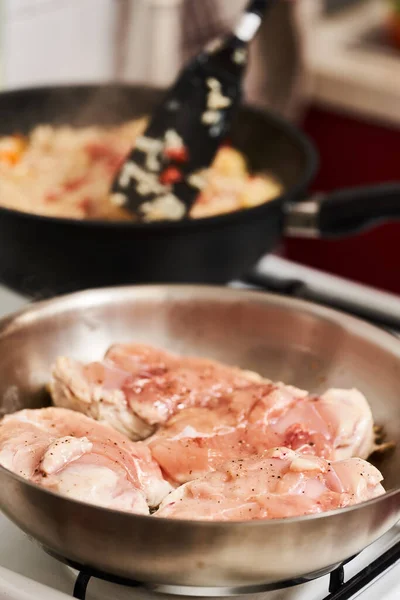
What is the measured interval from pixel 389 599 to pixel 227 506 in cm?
18

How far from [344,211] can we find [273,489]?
0.60m

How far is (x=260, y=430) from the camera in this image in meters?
0.81

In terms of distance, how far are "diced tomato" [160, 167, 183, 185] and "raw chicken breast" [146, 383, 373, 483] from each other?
1.52ft

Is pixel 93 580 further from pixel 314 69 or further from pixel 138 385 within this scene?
pixel 314 69

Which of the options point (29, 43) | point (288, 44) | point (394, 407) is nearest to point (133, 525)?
point (394, 407)

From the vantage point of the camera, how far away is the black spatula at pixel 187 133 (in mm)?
1224

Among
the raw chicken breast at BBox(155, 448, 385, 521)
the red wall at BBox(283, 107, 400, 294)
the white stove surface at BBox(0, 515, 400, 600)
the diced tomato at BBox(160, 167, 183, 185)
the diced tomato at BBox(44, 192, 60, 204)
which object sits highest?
the diced tomato at BBox(160, 167, 183, 185)

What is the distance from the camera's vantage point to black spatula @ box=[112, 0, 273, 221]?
1.22 m

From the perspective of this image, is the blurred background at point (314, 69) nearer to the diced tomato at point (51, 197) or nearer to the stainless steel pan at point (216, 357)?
the diced tomato at point (51, 197)

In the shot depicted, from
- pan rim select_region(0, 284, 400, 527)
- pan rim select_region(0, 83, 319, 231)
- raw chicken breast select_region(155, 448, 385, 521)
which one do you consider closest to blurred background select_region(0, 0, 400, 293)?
pan rim select_region(0, 83, 319, 231)

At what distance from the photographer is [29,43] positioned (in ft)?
5.61

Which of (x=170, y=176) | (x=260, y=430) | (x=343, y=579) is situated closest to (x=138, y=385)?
(x=260, y=430)

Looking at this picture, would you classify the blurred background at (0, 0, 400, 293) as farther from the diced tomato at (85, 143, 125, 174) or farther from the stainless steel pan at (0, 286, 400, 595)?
the stainless steel pan at (0, 286, 400, 595)

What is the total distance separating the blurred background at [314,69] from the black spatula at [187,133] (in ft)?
2.00
